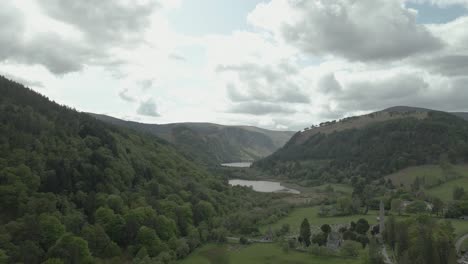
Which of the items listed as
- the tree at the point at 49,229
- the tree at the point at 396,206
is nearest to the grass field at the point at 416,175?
the tree at the point at 396,206

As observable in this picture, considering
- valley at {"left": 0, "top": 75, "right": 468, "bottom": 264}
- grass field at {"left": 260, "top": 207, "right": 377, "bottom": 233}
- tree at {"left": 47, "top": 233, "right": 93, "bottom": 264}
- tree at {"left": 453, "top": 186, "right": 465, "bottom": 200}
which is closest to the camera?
tree at {"left": 47, "top": 233, "right": 93, "bottom": 264}

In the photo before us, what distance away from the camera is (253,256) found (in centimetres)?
8144

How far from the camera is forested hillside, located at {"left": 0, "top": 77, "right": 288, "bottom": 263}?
6625 cm

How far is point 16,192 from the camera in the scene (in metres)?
72.2

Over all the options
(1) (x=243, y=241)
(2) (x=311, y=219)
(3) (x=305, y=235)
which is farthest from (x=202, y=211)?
(2) (x=311, y=219)

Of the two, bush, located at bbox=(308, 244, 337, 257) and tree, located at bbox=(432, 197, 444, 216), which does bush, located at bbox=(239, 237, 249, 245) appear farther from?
tree, located at bbox=(432, 197, 444, 216)

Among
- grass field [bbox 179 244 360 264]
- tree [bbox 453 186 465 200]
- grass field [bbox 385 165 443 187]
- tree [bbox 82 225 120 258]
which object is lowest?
grass field [bbox 179 244 360 264]

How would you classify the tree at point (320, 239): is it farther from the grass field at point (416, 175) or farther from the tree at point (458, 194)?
the grass field at point (416, 175)

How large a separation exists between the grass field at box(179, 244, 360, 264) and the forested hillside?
394cm

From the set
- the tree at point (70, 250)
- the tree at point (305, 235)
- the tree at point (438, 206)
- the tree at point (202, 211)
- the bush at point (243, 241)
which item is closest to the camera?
the tree at point (70, 250)

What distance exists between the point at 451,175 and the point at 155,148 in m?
123

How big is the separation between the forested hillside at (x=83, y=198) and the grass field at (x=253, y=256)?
3.94m

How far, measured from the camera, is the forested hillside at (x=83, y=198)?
66.2 meters

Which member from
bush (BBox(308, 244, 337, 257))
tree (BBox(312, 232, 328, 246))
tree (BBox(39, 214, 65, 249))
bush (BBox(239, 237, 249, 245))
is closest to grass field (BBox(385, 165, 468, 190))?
tree (BBox(312, 232, 328, 246))
